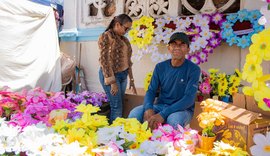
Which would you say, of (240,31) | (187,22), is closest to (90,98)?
(187,22)

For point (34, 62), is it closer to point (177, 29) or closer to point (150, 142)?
point (177, 29)

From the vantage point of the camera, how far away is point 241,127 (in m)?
1.17

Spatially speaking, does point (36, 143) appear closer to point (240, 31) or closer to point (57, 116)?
point (57, 116)

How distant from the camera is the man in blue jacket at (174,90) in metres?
2.15

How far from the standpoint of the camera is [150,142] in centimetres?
111

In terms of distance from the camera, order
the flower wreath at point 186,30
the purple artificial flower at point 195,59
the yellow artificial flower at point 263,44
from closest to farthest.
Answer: the yellow artificial flower at point 263,44, the flower wreath at point 186,30, the purple artificial flower at point 195,59

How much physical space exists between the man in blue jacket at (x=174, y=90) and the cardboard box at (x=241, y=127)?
2.53 feet

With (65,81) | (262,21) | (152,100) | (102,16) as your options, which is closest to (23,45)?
(65,81)

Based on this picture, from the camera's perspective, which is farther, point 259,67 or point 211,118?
point 211,118

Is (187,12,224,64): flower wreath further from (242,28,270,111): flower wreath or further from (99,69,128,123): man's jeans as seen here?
(242,28,270,111): flower wreath

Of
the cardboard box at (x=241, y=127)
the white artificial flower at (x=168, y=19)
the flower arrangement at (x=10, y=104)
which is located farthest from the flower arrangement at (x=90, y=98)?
the cardboard box at (x=241, y=127)

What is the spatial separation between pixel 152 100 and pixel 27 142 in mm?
1299

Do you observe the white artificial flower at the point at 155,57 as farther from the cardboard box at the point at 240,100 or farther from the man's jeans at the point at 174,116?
the cardboard box at the point at 240,100

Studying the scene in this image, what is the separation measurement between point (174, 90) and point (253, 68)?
1633 millimetres
